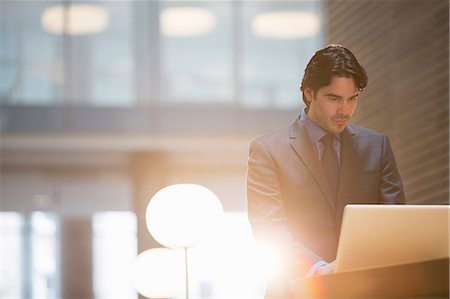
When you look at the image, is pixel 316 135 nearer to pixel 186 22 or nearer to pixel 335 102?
pixel 335 102

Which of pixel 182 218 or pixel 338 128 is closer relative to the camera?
pixel 338 128

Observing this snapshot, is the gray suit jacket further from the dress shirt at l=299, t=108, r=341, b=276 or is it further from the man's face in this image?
the man's face

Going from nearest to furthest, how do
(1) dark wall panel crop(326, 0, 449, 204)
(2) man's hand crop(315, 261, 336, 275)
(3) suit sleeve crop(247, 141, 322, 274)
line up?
(2) man's hand crop(315, 261, 336, 275)
(3) suit sleeve crop(247, 141, 322, 274)
(1) dark wall panel crop(326, 0, 449, 204)

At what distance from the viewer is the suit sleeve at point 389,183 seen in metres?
3.50

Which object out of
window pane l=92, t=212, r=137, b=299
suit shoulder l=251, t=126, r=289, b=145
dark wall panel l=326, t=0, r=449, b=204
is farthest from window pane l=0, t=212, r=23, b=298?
suit shoulder l=251, t=126, r=289, b=145

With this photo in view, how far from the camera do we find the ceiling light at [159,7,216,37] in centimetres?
1716

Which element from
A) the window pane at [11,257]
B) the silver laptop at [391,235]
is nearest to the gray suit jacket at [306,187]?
the silver laptop at [391,235]

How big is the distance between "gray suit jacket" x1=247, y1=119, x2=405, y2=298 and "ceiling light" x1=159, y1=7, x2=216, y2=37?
13.7 meters

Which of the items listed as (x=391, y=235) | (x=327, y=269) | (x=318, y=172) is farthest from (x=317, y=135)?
(x=391, y=235)

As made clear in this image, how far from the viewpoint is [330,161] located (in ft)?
11.6

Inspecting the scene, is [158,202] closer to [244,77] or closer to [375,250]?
[375,250]

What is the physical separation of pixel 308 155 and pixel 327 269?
522 millimetres

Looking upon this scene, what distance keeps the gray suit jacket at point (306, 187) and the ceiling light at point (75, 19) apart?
1393cm

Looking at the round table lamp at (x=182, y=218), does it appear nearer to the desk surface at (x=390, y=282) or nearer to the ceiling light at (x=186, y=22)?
the desk surface at (x=390, y=282)
